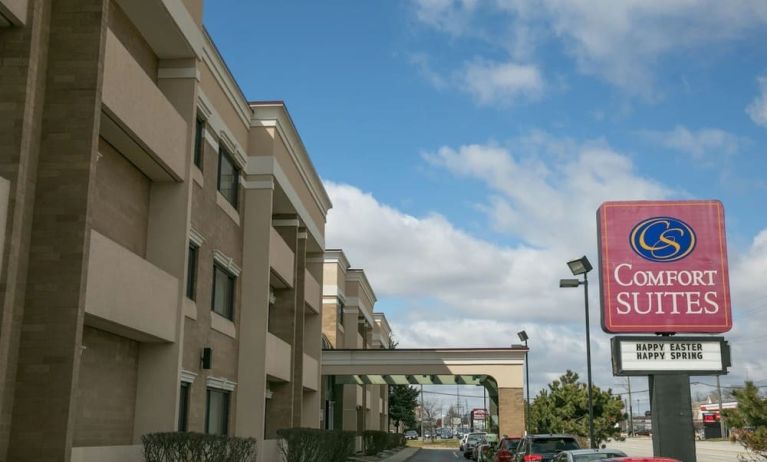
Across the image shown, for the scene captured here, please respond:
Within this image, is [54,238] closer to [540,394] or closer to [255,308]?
[255,308]

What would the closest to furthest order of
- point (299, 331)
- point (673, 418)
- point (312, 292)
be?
1. point (673, 418)
2. point (299, 331)
3. point (312, 292)

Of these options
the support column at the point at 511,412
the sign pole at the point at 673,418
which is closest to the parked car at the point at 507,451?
the sign pole at the point at 673,418

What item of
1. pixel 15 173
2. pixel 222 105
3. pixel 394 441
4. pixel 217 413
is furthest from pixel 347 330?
pixel 15 173

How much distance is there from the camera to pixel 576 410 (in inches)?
1847

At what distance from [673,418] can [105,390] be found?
37.0 feet

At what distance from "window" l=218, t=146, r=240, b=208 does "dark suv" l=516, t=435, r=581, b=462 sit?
11.3 metres

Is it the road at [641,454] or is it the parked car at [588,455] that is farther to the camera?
the road at [641,454]

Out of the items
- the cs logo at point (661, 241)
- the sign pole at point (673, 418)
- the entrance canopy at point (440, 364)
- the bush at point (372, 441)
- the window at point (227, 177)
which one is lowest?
the bush at point (372, 441)

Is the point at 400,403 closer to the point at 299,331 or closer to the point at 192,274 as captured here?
the point at 299,331

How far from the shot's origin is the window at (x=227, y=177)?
25.0m

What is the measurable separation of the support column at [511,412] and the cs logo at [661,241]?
28.2m

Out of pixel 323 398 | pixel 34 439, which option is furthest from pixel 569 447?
pixel 323 398

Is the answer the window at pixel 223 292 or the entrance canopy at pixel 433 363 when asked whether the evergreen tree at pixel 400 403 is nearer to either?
the entrance canopy at pixel 433 363

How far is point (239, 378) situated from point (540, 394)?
98.3ft
